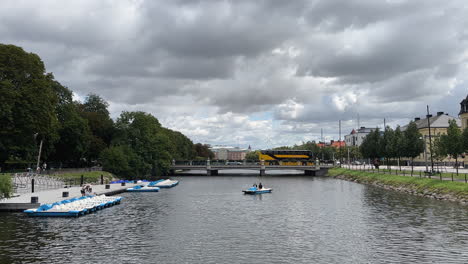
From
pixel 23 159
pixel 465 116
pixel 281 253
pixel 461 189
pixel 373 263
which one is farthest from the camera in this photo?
pixel 465 116

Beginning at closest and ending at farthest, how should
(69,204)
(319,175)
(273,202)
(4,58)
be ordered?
(69,204), (273,202), (4,58), (319,175)

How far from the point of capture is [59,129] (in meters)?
101

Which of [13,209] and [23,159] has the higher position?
[23,159]

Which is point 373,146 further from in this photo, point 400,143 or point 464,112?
point 464,112

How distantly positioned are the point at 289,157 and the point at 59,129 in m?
94.3

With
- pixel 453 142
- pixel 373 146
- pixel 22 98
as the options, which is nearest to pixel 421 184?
pixel 453 142

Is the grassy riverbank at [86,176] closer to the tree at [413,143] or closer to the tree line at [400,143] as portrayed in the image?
the tree line at [400,143]

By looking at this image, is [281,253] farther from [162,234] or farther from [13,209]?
[13,209]

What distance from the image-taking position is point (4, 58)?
239 ft

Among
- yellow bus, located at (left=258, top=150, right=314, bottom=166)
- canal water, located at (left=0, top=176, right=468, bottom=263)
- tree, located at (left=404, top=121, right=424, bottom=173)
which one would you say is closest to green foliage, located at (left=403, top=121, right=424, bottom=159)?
tree, located at (left=404, top=121, right=424, bottom=173)

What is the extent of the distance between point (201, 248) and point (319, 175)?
13771cm

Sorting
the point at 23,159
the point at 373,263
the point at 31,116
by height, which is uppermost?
the point at 31,116

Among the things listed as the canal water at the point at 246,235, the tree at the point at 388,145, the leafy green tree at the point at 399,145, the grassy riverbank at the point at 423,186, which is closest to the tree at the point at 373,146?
the tree at the point at 388,145

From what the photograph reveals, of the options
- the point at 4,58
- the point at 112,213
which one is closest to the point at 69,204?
the point at 112,213
